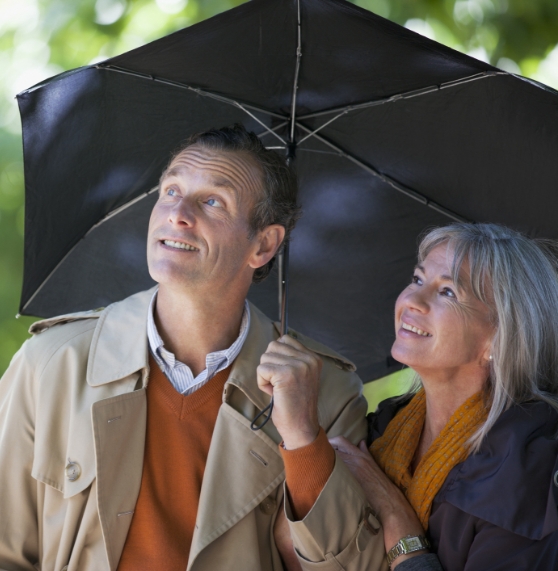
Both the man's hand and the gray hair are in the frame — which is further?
the gray hair

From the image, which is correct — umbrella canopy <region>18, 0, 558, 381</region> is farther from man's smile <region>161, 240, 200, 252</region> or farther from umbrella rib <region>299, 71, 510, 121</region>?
man's smile <region>161, 240, 200, 252</region>

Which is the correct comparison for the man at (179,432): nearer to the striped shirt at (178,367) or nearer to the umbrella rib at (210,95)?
the striped shirt at (178,367)

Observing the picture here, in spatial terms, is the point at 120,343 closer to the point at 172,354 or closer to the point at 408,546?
the point at 172,354

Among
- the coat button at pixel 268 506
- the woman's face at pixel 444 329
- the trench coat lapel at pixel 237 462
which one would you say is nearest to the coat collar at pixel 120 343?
the trench coat lapel at pixel 237 462

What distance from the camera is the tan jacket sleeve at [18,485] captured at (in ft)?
8.95

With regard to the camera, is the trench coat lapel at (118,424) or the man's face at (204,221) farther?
the man's face at (204,221)

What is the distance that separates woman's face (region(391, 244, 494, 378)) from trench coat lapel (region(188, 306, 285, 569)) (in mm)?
504

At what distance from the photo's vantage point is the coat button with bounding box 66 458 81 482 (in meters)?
2.70

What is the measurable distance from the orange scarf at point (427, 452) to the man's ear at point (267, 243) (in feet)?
2.48

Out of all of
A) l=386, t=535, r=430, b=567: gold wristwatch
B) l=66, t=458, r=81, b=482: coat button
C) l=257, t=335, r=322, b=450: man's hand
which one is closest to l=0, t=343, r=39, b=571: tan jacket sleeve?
l=66, t=458, r=81, b=482: coat button

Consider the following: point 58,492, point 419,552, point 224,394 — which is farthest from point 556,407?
point 58,492

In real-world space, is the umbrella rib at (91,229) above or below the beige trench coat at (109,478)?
above

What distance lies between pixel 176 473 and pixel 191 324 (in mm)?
500

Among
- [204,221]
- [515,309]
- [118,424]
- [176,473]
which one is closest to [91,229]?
[204,221]
